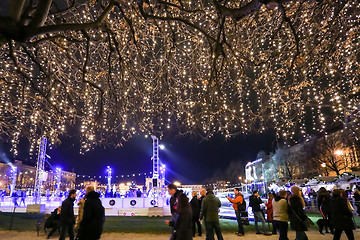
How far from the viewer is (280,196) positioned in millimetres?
7016

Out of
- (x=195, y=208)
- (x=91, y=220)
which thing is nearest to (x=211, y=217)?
(x=195, y=208)

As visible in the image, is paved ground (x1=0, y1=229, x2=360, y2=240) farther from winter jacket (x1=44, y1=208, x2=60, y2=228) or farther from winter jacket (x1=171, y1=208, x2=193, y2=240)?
winter jacket (x1=171, y1=208, x2=193, y2=240)

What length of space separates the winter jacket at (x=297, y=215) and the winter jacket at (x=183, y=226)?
2.68 meters

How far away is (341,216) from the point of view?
6418mm

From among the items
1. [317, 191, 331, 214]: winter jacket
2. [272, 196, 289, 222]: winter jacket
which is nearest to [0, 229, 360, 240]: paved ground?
[317, 191, 331, 214]: winter jacket

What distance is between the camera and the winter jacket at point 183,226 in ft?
16.1

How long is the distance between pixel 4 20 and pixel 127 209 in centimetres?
1684

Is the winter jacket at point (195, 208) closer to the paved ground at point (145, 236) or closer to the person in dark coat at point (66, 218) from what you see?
the paved ground at point (145, 236)

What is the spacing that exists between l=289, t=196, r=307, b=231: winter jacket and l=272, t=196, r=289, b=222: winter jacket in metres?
0.44

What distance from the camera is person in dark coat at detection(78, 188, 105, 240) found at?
196 inches

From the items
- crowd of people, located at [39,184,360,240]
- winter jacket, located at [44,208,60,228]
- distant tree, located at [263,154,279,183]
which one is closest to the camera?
crowd of people, located at [39,184,360,240]

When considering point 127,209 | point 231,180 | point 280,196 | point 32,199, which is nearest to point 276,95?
point 280,196

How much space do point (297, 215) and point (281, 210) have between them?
601mm

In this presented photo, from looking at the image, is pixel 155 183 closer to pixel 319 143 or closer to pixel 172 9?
pixel 172 9
